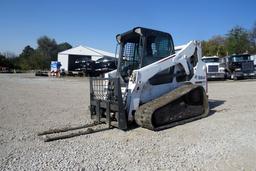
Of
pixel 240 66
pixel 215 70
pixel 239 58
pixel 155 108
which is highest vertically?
pixel 239 58

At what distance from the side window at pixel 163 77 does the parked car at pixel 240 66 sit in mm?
20441

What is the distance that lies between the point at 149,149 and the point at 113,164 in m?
0.95

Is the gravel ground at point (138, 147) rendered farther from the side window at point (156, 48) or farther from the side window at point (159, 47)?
the side window at point (159, 47)

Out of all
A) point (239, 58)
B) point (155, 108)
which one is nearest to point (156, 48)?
point (155, 108)

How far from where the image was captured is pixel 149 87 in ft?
24.7

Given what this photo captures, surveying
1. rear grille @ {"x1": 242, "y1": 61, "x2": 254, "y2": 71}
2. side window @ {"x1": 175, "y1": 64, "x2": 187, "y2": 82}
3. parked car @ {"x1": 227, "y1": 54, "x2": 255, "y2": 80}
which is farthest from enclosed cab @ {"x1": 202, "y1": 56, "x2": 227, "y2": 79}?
side window @ {"x1": 175, "y1": 64, "x2": 187, "y2": 82}

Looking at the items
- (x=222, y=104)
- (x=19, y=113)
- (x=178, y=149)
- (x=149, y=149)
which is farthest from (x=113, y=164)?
(x=222, y=104)

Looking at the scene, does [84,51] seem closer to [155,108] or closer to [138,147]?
[155,108]

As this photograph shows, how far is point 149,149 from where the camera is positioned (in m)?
5.29

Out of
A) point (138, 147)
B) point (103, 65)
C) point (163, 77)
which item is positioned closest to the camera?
point (138, 147)

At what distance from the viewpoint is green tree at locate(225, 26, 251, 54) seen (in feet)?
185

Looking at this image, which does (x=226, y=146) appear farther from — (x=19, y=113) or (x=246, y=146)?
(x=19, y=113)

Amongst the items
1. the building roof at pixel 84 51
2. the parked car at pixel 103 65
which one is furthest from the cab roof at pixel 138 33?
the building roof at pixel 84 51

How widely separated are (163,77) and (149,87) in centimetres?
63
